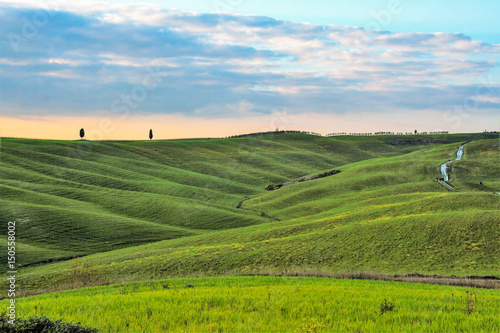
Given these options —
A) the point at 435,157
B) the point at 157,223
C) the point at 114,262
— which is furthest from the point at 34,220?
the point at 435,157

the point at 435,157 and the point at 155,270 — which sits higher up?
the point at 435,157

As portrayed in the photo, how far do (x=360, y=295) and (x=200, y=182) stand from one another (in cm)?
8214

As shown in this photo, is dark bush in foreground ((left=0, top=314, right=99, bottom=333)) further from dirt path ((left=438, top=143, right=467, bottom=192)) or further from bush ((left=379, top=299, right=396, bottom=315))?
dirt path ((left=438, top=143, right=467, bottom=192))

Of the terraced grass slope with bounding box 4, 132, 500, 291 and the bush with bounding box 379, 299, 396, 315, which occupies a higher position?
the bush with bounding box 379, 299, 396, 315

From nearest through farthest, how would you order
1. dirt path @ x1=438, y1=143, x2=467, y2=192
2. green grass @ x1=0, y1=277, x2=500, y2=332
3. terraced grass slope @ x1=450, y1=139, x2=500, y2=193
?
green grass @ x1=0, y1=277, x2=500, y2=332 → dirt path @ x1=438, y1=143, x2=467, y2=192 → terraced grass slope @ x1=450, y1=139, x2=500, y2=193

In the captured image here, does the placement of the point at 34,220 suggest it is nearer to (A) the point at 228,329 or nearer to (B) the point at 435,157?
(A) the point at 228,329

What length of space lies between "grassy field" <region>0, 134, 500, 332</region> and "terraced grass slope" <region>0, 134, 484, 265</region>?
0.31 meters

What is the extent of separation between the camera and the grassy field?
15656 mm

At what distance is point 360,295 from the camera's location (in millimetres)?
18281

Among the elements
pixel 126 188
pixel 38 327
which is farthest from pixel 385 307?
pixel 126 188

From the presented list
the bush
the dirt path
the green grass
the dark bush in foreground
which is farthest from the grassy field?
the dark bush in foreground

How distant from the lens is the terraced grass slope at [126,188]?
2178 inches

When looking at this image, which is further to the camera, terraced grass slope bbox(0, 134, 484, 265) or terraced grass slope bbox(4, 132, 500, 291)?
terraced grass slope bbox(0, 134, 484, 265)

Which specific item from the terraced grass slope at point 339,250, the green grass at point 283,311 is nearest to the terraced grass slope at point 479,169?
the terraced grass slope at point 339,250
